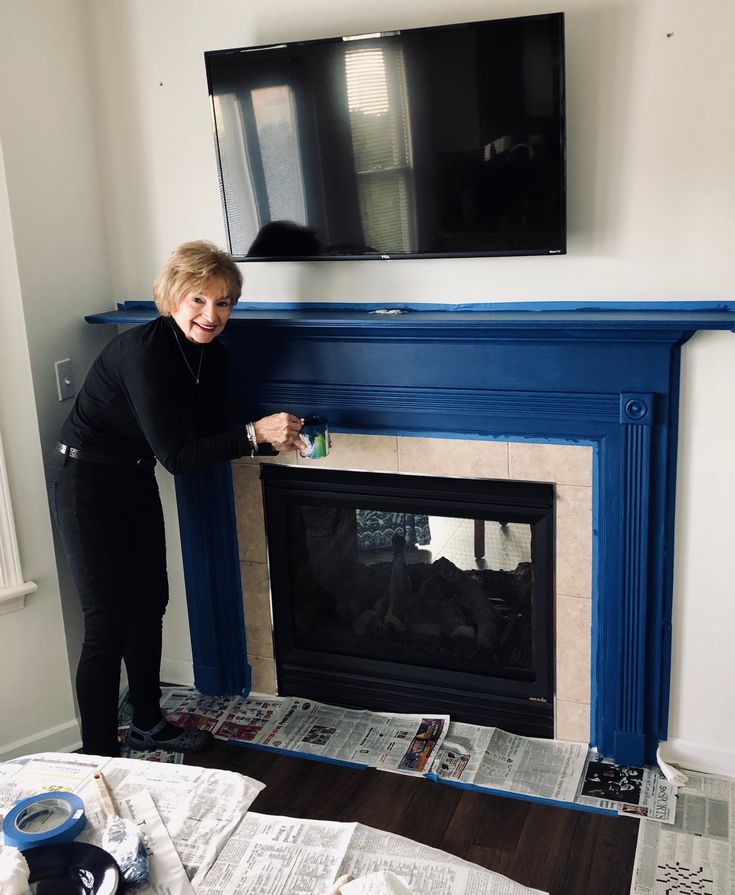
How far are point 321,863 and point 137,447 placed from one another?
1.25 m

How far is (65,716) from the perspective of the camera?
278cm

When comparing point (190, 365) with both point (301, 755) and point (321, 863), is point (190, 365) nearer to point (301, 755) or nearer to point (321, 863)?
point (301, 755)

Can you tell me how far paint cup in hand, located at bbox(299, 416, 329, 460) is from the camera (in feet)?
7.86

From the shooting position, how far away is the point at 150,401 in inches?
88.0

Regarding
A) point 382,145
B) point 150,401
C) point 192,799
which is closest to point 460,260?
point 382,145

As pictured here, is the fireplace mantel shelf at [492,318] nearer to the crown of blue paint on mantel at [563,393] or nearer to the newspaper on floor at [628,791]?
the crown of blue paint on mantel at [563,393]

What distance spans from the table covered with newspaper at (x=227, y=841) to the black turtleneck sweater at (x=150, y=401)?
0.81m

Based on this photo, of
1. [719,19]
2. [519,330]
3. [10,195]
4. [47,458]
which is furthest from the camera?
[47,458]

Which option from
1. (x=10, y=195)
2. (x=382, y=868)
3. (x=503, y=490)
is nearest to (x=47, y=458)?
(x=10, y=195)

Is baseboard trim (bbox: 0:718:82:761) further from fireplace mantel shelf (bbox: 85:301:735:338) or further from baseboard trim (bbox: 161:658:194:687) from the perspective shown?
fireplace mantel shelf (bbox: 85:301:735:338)

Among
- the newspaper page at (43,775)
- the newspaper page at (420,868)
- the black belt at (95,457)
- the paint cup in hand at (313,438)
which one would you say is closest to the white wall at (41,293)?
the black belt at (95,457)

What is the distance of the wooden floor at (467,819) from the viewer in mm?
2178

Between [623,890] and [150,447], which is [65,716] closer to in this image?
[150,447]

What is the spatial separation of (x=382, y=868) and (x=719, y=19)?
1.84 m
